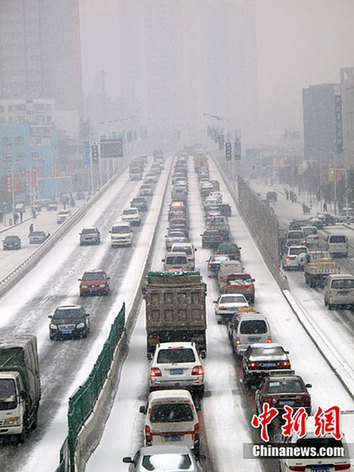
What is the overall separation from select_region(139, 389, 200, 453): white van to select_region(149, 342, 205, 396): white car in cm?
644

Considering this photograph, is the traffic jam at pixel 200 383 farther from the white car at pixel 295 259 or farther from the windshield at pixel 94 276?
the white car at pixel 295 259

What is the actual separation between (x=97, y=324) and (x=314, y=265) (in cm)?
1683

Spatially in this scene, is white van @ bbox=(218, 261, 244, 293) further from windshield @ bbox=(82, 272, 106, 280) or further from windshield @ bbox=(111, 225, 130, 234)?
windshield @ bbox=(111, 225, 130, 234)

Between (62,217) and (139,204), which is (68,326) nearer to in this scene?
(139,204)

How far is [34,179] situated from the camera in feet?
490

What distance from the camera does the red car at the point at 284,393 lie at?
23.9 meters

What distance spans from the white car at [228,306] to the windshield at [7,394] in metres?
20.4

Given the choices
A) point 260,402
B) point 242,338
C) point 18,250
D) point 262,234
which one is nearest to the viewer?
point 260,402

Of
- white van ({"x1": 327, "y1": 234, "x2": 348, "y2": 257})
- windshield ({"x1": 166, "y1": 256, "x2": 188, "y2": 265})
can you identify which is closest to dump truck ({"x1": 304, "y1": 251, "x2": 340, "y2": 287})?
windshield ({"x1": 166, "y1": 256, "x2": 188, "y2": 265})

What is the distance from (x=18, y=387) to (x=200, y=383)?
639cm

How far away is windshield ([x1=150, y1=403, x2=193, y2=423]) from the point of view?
21.4 metres

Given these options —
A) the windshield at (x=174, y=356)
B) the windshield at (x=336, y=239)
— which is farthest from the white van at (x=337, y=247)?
the windshield at (x=174, y=356)

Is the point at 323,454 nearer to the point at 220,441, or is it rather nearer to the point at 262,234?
the point at 220,441

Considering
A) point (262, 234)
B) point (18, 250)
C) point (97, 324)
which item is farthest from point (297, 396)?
point (18, 250)
